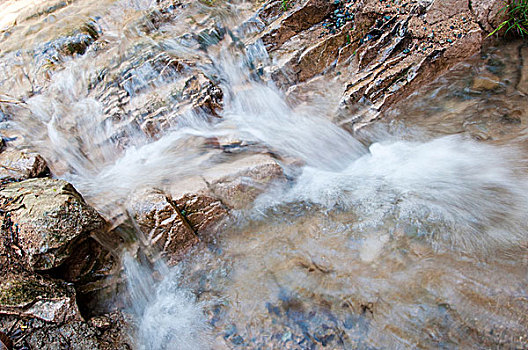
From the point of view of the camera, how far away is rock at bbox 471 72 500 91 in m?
4.57

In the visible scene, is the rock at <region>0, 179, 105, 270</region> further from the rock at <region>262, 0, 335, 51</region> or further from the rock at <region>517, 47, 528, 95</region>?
the rock at <region>517, 47, 528, 95</region>

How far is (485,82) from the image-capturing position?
463cm

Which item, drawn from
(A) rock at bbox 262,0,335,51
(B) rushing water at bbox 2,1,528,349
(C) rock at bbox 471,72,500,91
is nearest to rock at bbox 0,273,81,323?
(B) rushing water at bbox 2,1,528,349

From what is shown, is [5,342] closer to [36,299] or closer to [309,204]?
[36,299]

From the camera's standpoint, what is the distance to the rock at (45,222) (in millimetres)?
3037

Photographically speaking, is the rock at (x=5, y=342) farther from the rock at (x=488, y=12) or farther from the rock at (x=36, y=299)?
the rock at (x=488, y=12)

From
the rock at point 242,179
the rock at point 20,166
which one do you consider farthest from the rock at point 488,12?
the rock at point 20,166

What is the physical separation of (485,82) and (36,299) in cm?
632

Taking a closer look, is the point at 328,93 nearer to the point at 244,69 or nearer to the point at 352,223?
the point at 244,69

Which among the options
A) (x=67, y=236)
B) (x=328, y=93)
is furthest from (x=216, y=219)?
(x=328, y=93)

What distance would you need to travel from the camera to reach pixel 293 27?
5402 mm

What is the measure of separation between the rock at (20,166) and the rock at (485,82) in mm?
6449

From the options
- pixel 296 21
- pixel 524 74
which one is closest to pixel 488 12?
pixel 524 74

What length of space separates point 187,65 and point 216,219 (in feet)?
9.51
